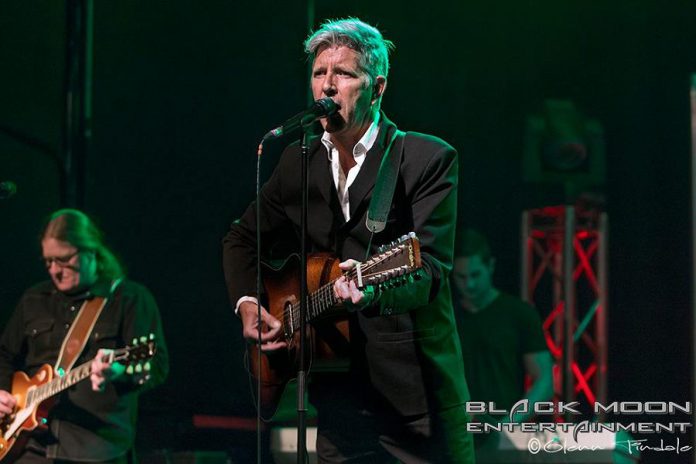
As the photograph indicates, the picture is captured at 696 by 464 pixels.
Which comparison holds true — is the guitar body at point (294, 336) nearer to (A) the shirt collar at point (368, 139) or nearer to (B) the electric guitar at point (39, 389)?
(A) the shirt collar at point (368, 139)

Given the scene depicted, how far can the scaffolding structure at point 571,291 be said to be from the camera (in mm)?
5742

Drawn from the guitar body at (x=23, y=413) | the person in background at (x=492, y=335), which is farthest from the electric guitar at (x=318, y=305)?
the person in background at (x=492, y=335)

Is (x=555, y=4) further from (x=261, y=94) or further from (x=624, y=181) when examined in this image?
(x=261, y=94)

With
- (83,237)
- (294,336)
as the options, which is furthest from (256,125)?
(294,336)

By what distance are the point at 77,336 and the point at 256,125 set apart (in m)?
1.73

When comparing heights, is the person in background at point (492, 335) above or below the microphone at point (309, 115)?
below

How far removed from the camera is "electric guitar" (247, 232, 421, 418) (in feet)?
8.74

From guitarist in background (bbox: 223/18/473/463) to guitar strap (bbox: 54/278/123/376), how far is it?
82.7 inches

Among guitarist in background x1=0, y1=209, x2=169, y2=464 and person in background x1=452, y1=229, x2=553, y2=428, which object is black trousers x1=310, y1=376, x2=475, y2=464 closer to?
guitarist in background x1=0, y1=209, x2=169, y2=464

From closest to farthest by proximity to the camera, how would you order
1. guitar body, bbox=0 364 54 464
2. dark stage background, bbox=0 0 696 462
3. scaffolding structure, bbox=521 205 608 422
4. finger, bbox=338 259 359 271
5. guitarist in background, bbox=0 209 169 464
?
finger, bbox=338 259 359 271 < guitarist in background, bbox=0 209 169 464 < guitar body, bbox=0 364 54 464 < scaffolding structure, bbox=521 205 608 422 < dark stage background, bbox=0 0 696 462

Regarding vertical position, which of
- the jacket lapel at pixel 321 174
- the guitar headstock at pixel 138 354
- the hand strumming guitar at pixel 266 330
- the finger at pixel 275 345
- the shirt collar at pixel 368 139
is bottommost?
the guitar headstock at pixel 138 354

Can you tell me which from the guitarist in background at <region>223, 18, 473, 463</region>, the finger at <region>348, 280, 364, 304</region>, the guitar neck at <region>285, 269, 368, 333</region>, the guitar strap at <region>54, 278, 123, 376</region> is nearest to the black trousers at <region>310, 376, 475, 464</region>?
the guitarist in background at <region>223, 18, 473, 463</region>

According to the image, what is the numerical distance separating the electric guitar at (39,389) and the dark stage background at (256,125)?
1.00 metres

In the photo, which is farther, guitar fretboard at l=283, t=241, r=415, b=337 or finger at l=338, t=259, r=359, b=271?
finger at l=338, t=259, r=359, b=271
